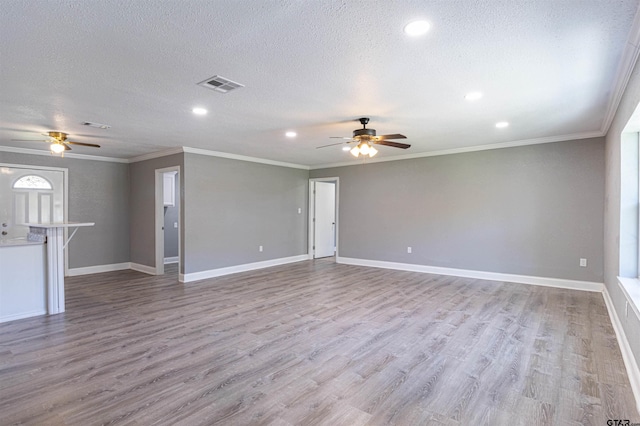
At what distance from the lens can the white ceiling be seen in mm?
1928

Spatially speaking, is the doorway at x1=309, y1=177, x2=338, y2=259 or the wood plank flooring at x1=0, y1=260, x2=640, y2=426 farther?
the doorway at x1=309, y1=177, x2=338, y2=259

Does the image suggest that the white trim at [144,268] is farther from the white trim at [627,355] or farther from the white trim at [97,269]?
the white trim at [627,355]

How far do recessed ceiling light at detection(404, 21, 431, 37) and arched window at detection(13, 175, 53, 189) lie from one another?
702 cm

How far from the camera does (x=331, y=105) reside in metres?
3.59

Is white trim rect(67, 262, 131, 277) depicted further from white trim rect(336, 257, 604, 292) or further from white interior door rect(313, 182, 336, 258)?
white trim rect(336, 257, 604, 292)

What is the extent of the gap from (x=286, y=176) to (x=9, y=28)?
6128 mm

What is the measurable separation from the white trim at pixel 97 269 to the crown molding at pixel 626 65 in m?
8.34

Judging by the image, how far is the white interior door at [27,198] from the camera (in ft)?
19.0

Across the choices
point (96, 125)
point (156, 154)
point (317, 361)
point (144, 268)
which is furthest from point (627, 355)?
point (144, 268)

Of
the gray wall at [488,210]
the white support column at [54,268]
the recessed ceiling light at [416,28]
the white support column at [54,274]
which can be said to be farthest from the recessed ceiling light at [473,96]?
the white support column at [54,274]

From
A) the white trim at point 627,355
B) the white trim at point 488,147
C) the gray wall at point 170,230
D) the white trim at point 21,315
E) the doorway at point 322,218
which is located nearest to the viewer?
the white trim at point 627,355

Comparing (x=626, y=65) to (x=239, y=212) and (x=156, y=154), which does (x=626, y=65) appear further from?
(x=156, y=154)

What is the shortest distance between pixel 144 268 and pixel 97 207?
1580mm

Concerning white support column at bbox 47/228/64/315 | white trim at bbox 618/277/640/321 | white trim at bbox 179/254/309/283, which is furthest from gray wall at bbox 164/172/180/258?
white trim at bbox 618/277/640/321
